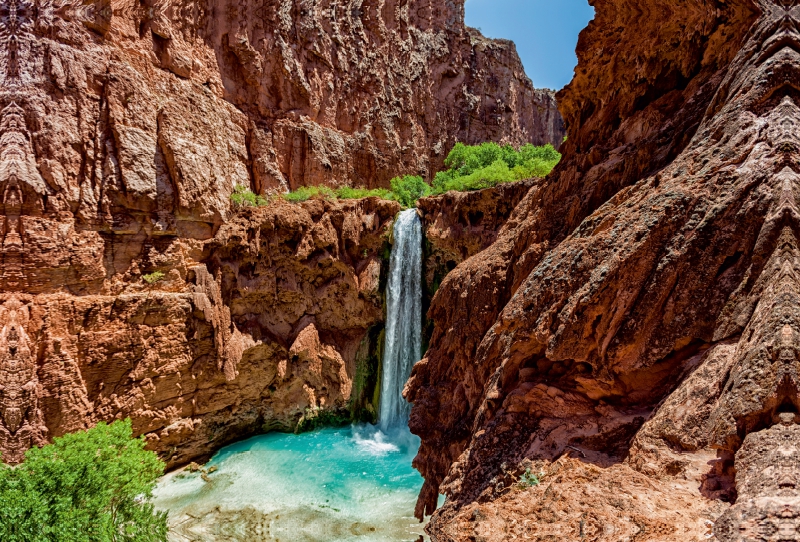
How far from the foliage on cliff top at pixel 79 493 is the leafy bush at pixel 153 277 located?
6.49 m

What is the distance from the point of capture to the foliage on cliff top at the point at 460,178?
1806 centimetres

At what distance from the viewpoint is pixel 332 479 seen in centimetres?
1334

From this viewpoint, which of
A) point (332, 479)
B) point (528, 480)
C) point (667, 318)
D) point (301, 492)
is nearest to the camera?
point (667, 318)

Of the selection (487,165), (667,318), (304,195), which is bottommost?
(667,318)

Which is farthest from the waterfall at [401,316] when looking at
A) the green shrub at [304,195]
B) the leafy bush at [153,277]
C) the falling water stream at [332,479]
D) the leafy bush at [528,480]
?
the leafy bush at [528,480]

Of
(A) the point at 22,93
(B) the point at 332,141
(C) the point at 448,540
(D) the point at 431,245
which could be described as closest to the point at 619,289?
(C) the point at 448,540

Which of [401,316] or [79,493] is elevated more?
[401,316]

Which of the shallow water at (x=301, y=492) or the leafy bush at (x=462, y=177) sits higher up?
the leafy bush at (x=462, y=177)

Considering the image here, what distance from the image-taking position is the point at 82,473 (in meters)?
6.92

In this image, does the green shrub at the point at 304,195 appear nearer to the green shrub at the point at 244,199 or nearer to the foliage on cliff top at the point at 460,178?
the foliage on cliff top at the point at 460,178

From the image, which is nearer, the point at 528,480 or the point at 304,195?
the point at 528,480

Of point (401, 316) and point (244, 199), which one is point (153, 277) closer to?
point (244, 199)

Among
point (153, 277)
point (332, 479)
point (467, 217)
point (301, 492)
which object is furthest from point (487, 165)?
point (301, 492)

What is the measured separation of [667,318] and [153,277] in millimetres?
15166
